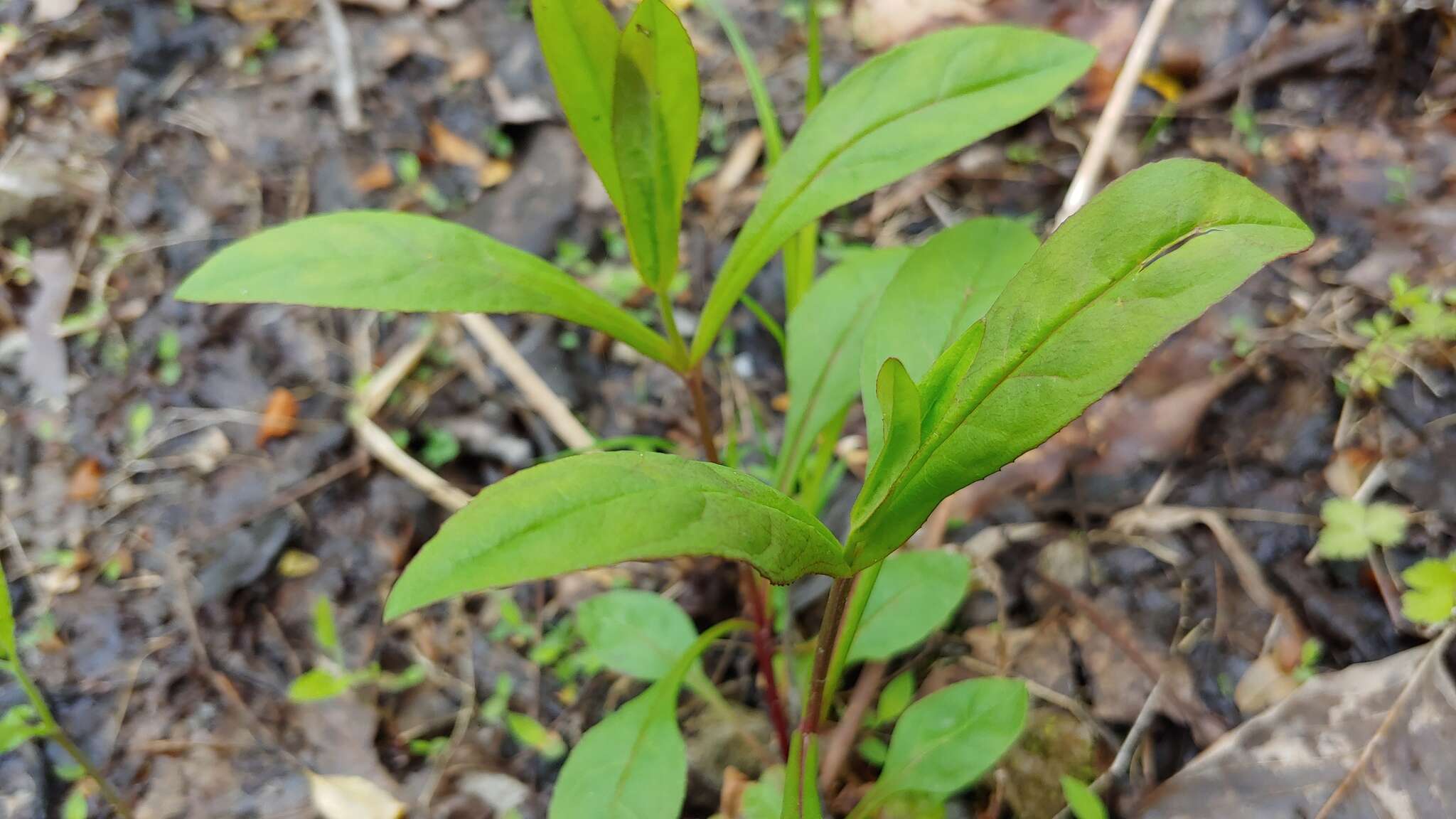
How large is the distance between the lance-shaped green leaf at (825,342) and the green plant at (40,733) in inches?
42.3

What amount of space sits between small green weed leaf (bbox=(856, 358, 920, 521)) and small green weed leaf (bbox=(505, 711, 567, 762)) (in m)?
0.96

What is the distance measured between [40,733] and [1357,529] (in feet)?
6.58

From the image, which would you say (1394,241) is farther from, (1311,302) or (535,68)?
(535,68)

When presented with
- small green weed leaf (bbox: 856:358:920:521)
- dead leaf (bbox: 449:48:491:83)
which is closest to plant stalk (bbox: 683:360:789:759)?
small green weed leaf (bbox: 856:358:920:521)

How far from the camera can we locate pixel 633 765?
3.59 feet

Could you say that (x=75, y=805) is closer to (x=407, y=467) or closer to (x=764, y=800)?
(x=407, y=467)

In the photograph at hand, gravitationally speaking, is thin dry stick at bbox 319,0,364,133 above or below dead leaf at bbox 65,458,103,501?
above

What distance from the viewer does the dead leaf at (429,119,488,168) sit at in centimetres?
221

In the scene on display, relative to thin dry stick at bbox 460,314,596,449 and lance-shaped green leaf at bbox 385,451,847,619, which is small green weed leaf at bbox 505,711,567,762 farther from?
lance-shaped green leaf at bbox 385,451,847,619

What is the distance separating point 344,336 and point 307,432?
0.25 metres

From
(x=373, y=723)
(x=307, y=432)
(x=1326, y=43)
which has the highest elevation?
(x=1326, y=43)

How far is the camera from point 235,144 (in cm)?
228

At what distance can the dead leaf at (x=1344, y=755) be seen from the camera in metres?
1.10

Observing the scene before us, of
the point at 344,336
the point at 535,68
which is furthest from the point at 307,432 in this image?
the point at 535,68
